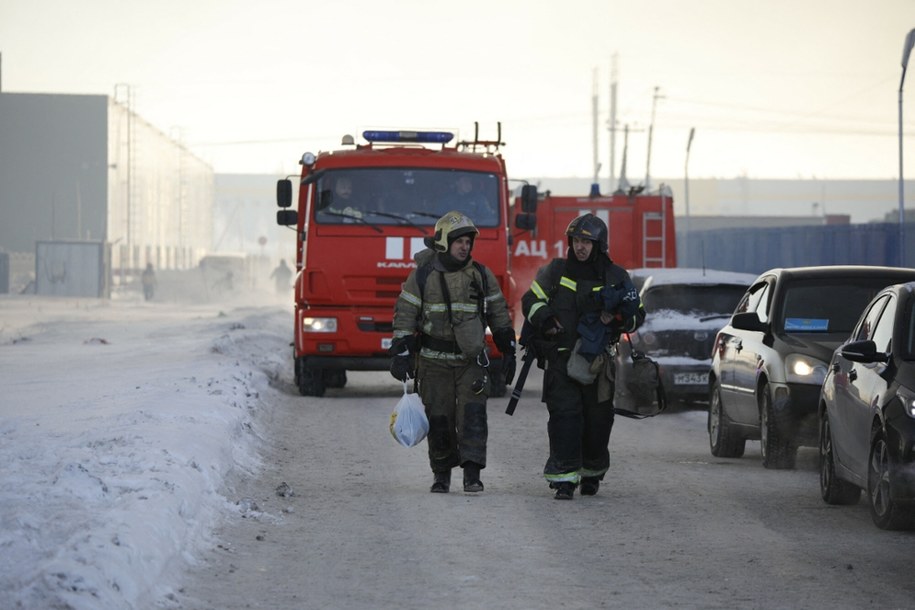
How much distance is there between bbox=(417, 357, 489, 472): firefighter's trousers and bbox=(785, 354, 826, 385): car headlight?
2797 millimetres

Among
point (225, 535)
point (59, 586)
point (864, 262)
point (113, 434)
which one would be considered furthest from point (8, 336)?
point (59, 586)

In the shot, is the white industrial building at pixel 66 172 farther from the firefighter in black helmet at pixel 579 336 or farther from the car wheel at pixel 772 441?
the firefighter in black helmet at pixel 579 336

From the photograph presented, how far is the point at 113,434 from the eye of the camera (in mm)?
12352

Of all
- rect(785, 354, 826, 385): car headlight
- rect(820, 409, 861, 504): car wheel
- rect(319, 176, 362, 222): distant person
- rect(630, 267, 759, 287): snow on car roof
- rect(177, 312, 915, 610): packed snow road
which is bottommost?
rect(177, 312, 915, 610): packed snow road

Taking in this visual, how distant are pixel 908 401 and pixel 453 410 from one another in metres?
3.46

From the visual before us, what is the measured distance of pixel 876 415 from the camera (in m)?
9.80

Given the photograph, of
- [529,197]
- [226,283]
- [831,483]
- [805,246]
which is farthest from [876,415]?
[226,283]

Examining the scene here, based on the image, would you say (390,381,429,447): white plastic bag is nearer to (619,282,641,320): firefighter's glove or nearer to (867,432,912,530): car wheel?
(619,282,641,320): firefighter's glove

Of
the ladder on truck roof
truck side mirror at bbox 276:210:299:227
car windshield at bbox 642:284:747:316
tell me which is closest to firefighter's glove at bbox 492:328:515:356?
car windshield at bbox 642:284:747:316

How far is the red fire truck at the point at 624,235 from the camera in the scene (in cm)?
3012

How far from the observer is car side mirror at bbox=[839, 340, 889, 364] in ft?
32.8

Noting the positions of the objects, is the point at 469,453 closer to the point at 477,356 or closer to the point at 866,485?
the point at 477,356

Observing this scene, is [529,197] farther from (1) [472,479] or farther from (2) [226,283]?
(2) [226,283]

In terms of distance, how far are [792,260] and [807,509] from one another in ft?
122
